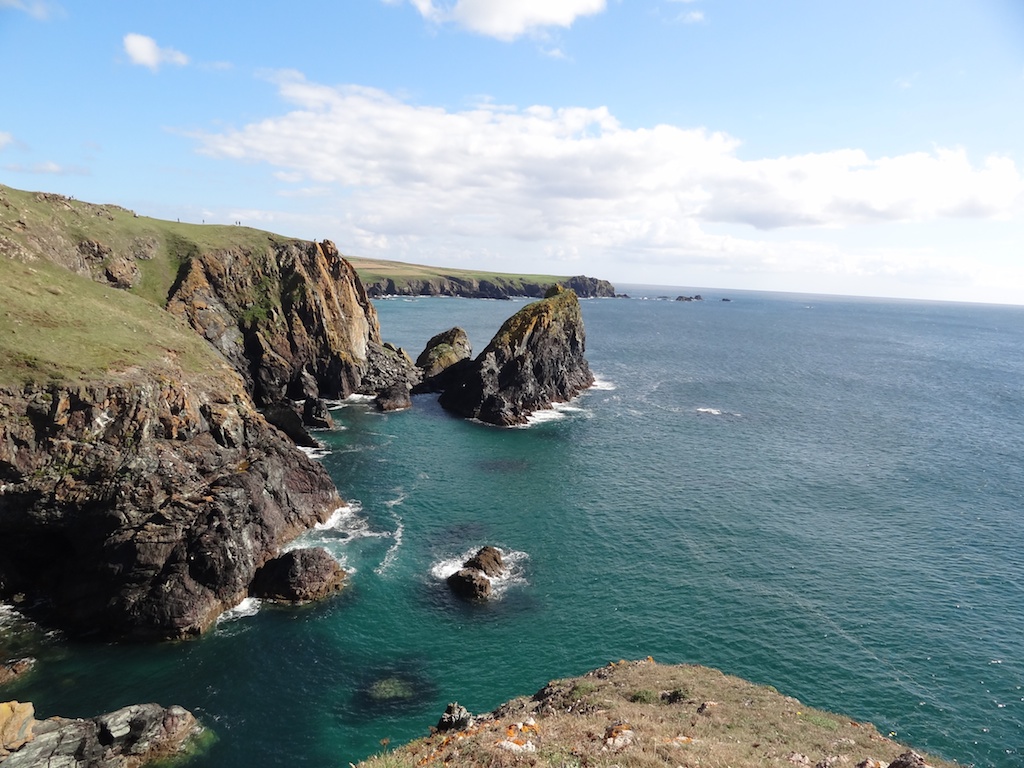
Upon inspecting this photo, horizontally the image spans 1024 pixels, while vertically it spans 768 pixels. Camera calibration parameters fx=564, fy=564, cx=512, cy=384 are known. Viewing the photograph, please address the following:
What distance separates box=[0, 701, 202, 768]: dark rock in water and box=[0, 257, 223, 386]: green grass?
28344 millimetres

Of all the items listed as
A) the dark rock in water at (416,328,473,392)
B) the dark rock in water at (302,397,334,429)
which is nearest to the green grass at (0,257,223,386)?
the dark rock in water at (302,397,334,429)

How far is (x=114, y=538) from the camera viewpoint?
42.6 m

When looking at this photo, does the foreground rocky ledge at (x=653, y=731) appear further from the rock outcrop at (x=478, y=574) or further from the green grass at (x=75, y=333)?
the green grass at (x=75, y=333)

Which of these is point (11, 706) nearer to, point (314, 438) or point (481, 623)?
point (481, 623)

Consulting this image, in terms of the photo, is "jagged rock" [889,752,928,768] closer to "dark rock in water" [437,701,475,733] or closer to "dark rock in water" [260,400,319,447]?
"dark rock in water" [437,701,475,733]

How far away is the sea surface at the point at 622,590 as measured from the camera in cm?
3509

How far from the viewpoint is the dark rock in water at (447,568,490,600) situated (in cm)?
4662

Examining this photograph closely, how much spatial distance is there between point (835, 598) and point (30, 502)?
64.5 metres

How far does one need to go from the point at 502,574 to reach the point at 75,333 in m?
45.9

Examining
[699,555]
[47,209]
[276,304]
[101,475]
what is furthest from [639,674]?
[47,209]

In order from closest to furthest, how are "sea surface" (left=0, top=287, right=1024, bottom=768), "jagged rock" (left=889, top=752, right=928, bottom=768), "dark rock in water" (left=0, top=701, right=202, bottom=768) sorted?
"jagged rock" (left=889, top=752, right=928, bottom=768) → "dark rock in water" (left=0, top=701, right=202, bottom=768) → "sea surface" (left=0, top=287, right=1024, bottom=768)

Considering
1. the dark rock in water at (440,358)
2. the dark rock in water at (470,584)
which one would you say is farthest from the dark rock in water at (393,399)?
the dark rock in water at (470,584)

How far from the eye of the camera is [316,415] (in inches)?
3401

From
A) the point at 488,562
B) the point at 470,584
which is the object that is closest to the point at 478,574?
the point at 470,584
